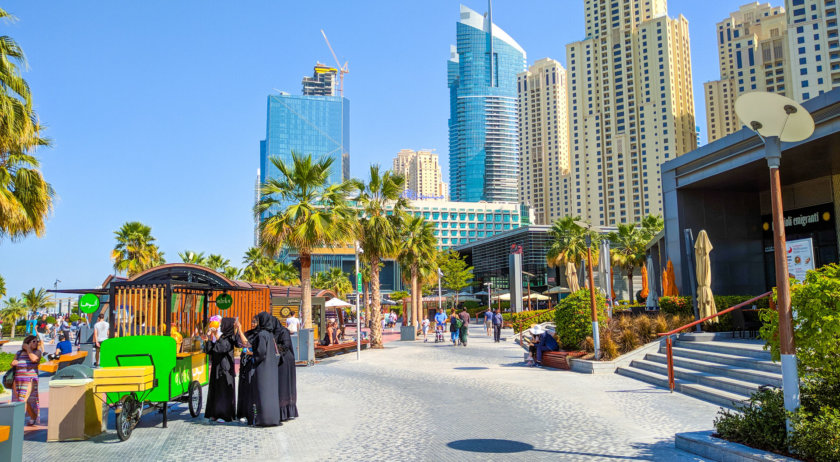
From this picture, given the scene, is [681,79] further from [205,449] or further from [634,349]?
[205,449]

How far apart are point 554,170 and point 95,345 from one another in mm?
186677

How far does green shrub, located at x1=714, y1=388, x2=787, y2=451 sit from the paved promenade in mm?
559

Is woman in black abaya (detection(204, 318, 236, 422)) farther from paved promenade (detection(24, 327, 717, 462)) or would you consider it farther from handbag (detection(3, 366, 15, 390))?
handbag (detection(3, 366, 15, 390))

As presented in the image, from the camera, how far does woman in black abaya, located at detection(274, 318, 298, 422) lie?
917 centimetres

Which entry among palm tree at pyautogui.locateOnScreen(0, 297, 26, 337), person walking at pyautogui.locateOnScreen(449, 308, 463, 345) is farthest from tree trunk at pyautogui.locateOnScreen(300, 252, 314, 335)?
palm tree at pyautogui.locateOnScreen(0, 297, 26, 337)

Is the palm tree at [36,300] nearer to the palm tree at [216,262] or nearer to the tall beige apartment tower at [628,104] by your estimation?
the palm tree at [216,262]

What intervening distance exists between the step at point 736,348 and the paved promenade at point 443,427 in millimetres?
2046

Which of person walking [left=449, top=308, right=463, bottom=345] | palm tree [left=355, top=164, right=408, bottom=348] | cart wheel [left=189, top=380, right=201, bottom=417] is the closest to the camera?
cart wheel [left=189, top=380, right=201, bottom=417]

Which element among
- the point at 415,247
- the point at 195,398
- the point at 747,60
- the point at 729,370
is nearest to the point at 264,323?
the point at 195,398

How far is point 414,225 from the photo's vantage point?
110ft

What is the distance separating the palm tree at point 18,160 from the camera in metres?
13.4

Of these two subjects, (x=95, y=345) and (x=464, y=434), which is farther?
(x=95, y=345)

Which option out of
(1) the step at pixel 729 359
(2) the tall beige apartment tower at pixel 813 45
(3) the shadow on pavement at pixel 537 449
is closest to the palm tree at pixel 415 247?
(1) the step at pixel 729 359

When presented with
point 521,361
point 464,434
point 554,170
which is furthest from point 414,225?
point 554,170
